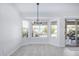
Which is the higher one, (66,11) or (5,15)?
(66,11)

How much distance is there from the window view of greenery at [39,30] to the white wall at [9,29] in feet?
1.92

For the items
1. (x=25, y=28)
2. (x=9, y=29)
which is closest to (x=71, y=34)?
(x=25, y=28)

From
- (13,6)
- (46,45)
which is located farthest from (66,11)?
(13,6)

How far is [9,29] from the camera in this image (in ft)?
14.7

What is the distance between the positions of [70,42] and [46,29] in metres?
1.47

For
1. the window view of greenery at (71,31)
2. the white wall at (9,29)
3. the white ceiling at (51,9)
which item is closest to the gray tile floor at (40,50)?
the white wall at (9,29)

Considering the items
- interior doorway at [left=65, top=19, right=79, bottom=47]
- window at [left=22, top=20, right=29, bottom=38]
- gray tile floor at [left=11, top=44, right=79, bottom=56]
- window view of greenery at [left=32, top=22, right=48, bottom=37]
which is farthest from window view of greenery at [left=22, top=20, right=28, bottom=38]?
interior doorway at [left=65, top=19, right=79, bottom=47]

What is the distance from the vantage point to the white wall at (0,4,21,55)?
13.0 ft

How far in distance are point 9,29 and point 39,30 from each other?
117cm

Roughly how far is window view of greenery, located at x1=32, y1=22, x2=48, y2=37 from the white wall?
0.59m

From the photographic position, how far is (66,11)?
5.46m

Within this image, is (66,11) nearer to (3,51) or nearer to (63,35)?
(63,35)

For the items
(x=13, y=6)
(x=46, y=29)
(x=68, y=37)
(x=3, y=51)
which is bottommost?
(x=3, y=51)

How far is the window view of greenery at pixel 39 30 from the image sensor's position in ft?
16.1
